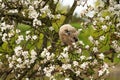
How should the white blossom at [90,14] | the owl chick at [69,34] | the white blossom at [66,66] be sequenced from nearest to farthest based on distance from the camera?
the owl chick at [69,34], the white blossom at [66,66], the white blossom at [90,14]

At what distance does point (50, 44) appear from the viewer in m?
7.16

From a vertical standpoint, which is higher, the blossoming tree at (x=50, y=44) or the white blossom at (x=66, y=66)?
the blossoming tree at (x=50, y=44)

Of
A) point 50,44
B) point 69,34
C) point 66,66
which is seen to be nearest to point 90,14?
point 50,44

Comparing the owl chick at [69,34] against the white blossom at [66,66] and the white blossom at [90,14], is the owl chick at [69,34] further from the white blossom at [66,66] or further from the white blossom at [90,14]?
the white blossom at [90,14]

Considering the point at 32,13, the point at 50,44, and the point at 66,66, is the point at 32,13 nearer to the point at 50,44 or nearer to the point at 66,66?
the point at 50,44

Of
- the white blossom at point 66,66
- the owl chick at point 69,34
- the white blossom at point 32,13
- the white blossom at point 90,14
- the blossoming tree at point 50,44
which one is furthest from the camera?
the white blossom at point 90,14

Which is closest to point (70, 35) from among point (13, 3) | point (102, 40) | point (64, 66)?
point (64, 66)

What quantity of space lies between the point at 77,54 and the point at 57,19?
3.45 feet

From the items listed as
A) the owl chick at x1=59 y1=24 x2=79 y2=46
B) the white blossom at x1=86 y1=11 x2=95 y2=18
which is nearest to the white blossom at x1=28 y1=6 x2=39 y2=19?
the white blossom at x1=86 y1=11 x2=95 y2=18

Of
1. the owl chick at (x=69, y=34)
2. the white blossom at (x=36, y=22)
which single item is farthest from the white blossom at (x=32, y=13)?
the owl chick at (x=69, y=34)

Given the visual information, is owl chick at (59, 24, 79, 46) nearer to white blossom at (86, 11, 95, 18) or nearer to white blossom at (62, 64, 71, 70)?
white blossom at (62, 64, 71, 70)

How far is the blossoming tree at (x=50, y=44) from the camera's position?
6691 mm

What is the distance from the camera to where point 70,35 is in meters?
6.26

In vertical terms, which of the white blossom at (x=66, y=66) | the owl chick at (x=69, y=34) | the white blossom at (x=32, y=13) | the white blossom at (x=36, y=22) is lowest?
the white blossom at (x=66, y=66)
